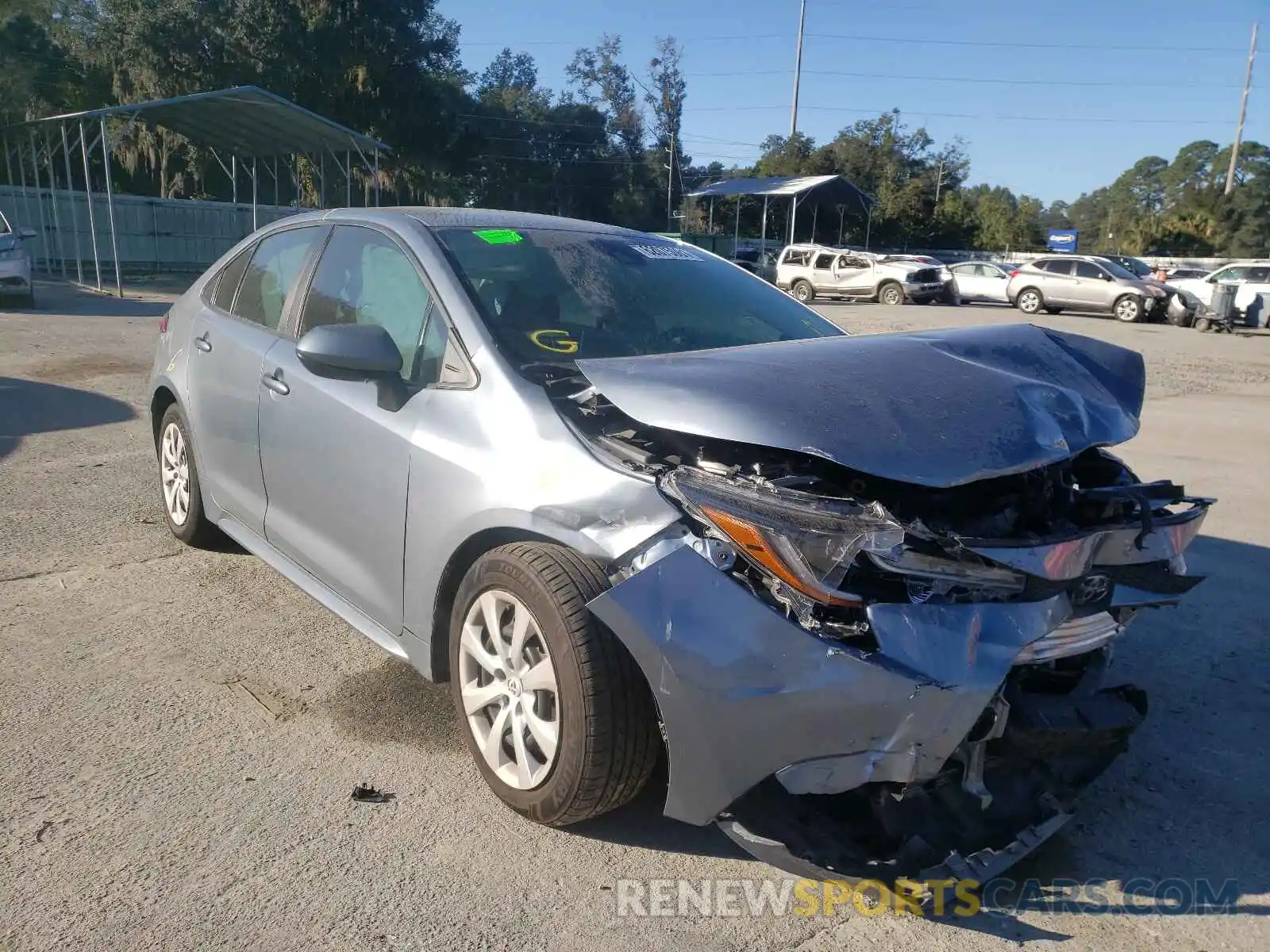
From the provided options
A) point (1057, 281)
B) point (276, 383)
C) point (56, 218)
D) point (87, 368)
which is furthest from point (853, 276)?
point (276, 383)

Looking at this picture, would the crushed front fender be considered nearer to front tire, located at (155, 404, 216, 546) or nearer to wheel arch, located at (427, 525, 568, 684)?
wheel arch, located at (427, 525, 568, 684)

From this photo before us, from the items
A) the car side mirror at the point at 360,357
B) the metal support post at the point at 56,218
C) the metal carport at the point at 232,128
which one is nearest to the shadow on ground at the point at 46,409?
the car side mirror at the point at 360,357

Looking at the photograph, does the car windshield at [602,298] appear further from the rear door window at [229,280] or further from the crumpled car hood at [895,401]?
the rear door window at [229,280]

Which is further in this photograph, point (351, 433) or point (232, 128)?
point (232, 128)

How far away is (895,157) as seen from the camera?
59.3 metres

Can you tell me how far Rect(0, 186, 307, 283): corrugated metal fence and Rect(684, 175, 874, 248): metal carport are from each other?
68.3ft

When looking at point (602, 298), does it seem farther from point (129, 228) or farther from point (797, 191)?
point (797, 191)

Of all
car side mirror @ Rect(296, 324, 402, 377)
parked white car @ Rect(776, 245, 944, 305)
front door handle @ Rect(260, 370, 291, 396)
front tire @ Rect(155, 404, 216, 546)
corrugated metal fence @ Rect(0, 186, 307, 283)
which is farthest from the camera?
parked white car @ Rect(776, 245, 944, 305)

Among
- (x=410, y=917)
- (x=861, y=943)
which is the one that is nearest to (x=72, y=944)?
(x=410, y=917)

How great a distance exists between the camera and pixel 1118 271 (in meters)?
26.4

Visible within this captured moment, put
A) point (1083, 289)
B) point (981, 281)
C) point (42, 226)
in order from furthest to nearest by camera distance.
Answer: point (981, 281)
point (1083, 289)
point (42, 226)

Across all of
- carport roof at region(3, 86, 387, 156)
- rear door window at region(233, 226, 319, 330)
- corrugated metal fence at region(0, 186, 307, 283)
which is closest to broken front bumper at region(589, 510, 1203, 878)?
rear door window at region(233, 226, 319, 330)

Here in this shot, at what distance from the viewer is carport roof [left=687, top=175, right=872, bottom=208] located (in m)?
41.2

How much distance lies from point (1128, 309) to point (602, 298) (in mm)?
25780
